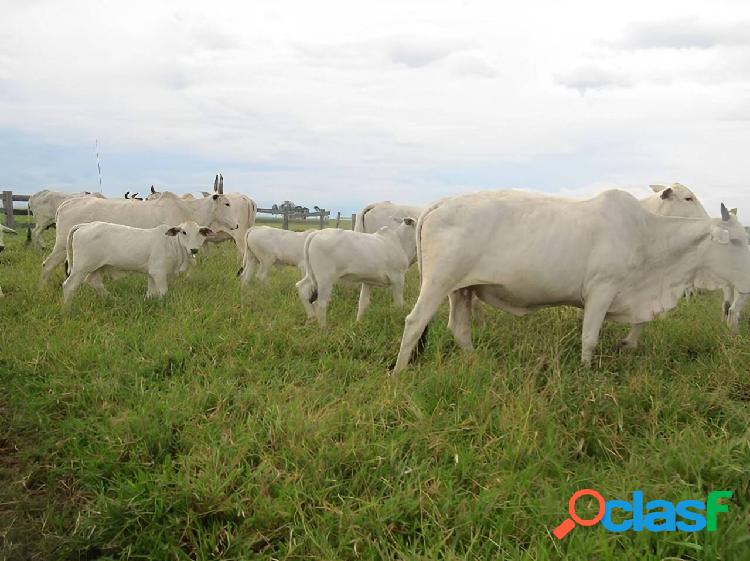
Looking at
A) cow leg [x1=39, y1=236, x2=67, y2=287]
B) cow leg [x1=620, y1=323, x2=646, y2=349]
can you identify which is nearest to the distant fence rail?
cow leg [x1=39, y1=236, x2=67, y2=287]

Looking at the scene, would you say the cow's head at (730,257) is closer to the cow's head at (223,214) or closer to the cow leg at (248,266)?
the cow leg at (248,266)

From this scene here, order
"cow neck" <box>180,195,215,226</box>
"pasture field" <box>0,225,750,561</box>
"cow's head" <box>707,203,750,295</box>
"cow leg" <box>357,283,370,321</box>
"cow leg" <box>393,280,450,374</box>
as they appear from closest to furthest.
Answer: "pasture field" <box>0,225,750,561</box> → "cow leg" <box>393,280,450,374</box> → "cow's head" <box>707,203,750,295</box> → "cow leg" <box>357,283,370,321</box> → "cow neck" <box>180,195,215,226</box>

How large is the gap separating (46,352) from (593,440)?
4.94 m

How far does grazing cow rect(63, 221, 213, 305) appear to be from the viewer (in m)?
Result: 8.64

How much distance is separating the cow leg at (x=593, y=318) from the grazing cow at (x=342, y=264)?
2.74m

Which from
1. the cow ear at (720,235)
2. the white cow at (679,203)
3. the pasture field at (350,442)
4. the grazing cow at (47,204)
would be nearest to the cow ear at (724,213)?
the cow ear at (720,235)

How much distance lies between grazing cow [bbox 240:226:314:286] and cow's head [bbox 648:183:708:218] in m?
5.30

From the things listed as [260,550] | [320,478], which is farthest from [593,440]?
[260,550]

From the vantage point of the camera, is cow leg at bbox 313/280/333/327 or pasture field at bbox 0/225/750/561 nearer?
pasture field at bbox 0/225/750/561

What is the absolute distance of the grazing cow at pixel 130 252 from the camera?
864 cm

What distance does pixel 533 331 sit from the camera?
682 centimetres

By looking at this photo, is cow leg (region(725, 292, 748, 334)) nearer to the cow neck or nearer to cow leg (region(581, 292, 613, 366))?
cow leg (region(581, 292, 613, 366))

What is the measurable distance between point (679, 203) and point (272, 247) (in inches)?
241

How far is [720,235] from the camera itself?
598 centimetres
